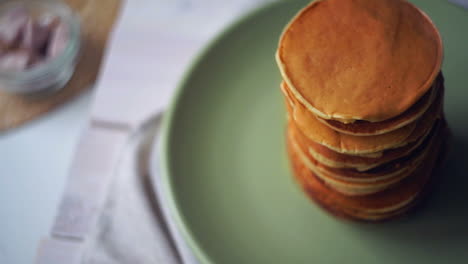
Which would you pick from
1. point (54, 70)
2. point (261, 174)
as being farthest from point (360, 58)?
point (54, 70)

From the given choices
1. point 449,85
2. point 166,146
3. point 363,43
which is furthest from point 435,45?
point 166,146

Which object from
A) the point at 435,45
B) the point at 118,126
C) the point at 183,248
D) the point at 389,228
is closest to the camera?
the point at 435,45

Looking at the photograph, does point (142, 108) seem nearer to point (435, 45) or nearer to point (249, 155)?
point (249, 155)

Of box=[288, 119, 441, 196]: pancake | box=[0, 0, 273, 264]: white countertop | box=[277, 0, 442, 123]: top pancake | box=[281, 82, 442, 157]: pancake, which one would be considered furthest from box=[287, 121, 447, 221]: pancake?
box=[0, 0, 273, 264]: white countertop

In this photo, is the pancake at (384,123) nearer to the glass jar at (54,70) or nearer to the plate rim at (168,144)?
the plate rim at (168,144)

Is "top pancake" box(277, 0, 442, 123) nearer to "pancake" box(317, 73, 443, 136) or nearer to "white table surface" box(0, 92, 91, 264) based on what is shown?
"pancake" box(317, 73, 443, 136)

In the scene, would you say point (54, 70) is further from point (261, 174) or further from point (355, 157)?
point (355, 157)
